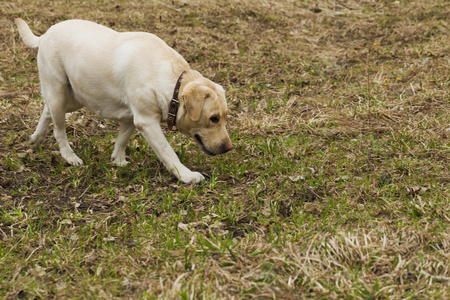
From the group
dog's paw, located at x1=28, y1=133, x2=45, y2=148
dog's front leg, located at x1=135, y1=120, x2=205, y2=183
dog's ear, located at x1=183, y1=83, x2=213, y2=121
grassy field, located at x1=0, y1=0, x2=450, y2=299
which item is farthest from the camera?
dog's paw, located at x1=28, y1=133, x2=45, y2=148

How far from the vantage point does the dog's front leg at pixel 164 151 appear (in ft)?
15.1

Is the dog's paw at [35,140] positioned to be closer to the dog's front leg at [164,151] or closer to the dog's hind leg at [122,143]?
the dog's hind leg at [122,143]

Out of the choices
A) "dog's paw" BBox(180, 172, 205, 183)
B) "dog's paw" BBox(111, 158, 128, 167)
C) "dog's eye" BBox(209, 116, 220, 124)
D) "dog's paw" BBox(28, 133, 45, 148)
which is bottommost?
"dog's paw" BBox(111, 158, 128, 167)

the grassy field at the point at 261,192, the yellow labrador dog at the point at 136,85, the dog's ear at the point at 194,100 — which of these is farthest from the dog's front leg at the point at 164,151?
the dog's ear at the point at 194,100

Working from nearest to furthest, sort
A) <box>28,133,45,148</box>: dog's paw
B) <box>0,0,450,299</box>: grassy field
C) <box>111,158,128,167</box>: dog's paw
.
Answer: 1. <box>0,0,450,299</box>: grassy field
2. <box>111,158,128,167</box>: dog's paw
3. <box>28,133,45,148</box>: dog's paw

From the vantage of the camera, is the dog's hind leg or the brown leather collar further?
the dog's hind leg

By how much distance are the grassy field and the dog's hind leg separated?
141 millimetres

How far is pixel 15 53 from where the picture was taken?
810 cm

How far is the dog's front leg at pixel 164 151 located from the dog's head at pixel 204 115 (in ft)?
0.68

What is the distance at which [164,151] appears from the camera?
15.3ft

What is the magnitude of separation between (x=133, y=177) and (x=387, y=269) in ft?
8.66

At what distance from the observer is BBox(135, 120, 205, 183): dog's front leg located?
15.1ft

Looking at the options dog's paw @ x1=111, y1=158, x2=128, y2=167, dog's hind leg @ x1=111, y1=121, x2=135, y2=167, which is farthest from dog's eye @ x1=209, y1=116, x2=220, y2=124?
dog's paw @ x1=111, y1=158, x2=128, y2=167

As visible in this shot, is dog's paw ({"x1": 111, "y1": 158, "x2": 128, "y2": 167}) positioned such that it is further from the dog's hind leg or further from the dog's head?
the dog's head
